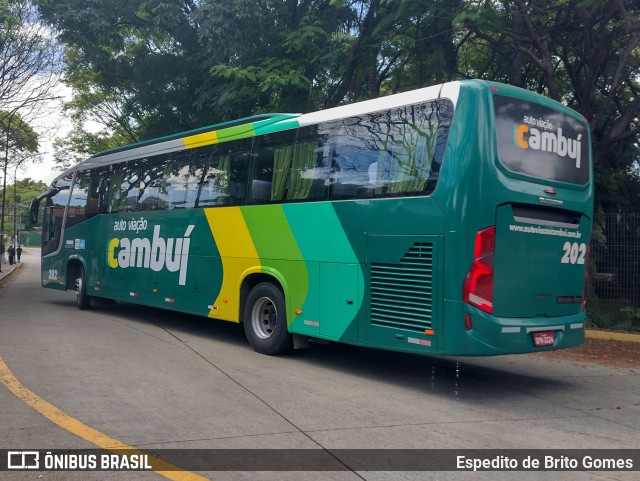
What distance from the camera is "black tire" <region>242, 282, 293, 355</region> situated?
9492 mm

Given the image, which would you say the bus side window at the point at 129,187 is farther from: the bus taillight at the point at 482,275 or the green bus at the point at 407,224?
the bus taillight at the point at 482,275

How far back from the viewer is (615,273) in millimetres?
13461

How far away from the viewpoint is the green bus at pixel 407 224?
7074 millimetres

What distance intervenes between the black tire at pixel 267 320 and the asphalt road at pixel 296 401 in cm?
22

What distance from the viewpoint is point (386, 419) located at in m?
6.25

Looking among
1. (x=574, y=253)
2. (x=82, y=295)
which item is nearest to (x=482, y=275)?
(x=574, y=253)

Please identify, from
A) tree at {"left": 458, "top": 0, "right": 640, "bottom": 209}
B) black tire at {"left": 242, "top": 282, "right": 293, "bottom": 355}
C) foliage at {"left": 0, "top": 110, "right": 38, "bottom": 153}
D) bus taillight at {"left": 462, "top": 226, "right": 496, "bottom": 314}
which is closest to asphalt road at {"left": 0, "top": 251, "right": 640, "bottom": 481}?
black tire at {"left": 242, "top": 282, "right": 293, "bottom": 355}

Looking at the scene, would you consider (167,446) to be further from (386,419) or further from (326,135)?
(326,135)

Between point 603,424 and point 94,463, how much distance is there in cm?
495

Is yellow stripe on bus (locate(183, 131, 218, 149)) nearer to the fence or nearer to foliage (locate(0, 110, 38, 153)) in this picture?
the fence

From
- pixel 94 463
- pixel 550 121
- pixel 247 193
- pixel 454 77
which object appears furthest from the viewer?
pixel 454 77

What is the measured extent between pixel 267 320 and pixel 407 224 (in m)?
3.44

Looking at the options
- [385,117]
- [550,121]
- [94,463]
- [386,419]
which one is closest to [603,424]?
[386,419]

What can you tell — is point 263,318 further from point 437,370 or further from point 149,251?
point 149,251
